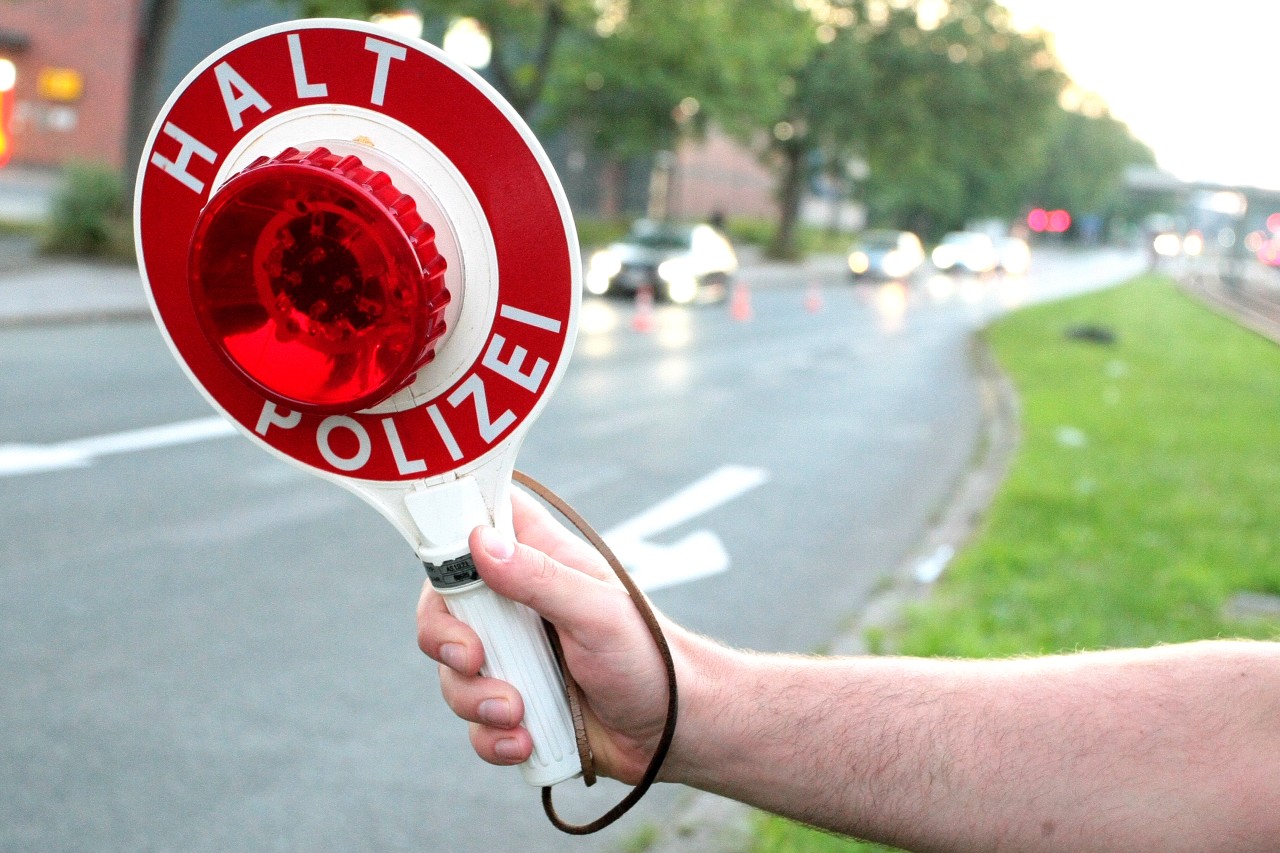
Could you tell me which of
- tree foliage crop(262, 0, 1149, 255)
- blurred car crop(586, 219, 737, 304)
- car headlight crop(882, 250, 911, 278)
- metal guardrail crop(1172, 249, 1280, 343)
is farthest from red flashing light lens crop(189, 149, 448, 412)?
car headlight crop(882, 250, 911, 278)

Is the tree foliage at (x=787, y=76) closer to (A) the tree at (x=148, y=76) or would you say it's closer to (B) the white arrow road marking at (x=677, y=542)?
(A) the tree at (x=148, y=76)

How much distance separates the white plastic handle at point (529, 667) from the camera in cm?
140

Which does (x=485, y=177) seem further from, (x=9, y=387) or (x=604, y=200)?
(x=604, y=200)

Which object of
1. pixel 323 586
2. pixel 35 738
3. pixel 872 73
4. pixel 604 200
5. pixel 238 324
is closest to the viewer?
pixel 238 324

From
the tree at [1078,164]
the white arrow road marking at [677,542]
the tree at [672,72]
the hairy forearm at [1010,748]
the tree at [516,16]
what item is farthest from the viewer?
the tree at [1078,164]

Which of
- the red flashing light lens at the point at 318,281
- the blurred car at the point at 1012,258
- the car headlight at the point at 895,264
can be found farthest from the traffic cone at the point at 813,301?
the red flashing light lens at the point at 318,281

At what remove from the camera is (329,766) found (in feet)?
14.2

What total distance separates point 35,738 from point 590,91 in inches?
1394

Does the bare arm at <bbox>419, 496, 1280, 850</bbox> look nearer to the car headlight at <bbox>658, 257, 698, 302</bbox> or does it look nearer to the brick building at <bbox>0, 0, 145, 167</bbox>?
the car headlight at <bbox>658, 257, 698, 302</bbox>

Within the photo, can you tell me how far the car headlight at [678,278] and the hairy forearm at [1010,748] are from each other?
997 inches

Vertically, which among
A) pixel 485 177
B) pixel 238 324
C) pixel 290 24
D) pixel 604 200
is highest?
pixel 290 24

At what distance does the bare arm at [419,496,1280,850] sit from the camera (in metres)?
1.45

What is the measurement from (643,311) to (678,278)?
357cm

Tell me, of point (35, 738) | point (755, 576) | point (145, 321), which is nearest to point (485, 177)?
point (35, 738)
